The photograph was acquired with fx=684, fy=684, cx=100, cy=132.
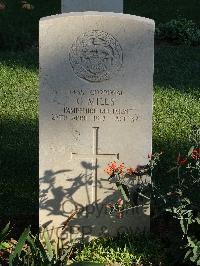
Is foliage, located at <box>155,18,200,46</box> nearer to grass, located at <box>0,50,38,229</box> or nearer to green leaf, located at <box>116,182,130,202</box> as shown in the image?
grass, located at <box>0,50,38,229</box>

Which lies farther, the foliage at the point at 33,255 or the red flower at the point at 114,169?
the red flower at the point at 114,169

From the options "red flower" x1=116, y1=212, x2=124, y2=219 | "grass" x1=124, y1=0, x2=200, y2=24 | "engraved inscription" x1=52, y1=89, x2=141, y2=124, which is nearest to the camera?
"engraved inscription" x1=52, y1=89, x2=141, y2=124

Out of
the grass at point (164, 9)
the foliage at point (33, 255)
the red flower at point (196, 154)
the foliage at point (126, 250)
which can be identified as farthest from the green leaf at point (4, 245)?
the grass at point (164, 9)

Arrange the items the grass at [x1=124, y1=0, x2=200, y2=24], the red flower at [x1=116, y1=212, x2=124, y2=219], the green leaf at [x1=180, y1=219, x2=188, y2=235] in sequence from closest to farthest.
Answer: the green leaf at [x1=180, y1=219, x2=188, y2=235] < the red flower at [x1=116, y1=212, x2=124, y2=219] < the grass at [x1=124, y1=0, x2=200, y2=24]

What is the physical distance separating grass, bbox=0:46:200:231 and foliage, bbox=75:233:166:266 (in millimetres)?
704

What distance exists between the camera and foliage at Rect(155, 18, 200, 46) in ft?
36.2

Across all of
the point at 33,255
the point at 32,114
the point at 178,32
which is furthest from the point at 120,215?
the point at 178,32

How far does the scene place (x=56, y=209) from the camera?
4.66 meters

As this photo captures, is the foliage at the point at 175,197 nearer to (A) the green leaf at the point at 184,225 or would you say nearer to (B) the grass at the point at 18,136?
(A) the green leaf at the point at 184,225

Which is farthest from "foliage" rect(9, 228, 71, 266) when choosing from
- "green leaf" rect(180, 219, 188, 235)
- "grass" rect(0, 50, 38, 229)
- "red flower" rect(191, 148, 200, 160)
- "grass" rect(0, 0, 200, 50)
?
"grass" rect(0, 0, 200, 50)

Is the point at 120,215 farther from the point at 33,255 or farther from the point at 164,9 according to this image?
the point at 164,9

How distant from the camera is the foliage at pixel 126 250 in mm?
4457

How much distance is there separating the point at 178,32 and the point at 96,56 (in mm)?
7108

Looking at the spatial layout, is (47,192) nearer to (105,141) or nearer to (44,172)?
(44,172)
